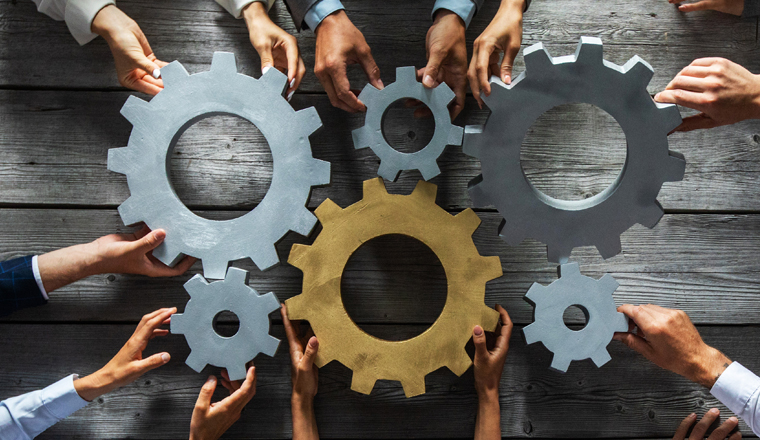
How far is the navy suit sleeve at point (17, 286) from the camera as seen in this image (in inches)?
34.9

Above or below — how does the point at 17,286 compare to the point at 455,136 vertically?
below

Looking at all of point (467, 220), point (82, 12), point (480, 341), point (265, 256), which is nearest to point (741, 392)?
point (480, 341)

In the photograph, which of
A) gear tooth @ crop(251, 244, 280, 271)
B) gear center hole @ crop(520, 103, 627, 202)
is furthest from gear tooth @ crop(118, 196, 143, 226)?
gear center hole @ crop(520, 103, 627, 202)

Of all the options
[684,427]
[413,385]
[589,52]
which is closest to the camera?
[589,52]

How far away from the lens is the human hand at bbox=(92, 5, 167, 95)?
2.86ft

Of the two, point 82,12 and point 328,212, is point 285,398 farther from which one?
point 82,12

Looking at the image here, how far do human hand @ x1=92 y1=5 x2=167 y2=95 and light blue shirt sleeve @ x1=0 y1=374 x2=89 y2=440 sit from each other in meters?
0.63

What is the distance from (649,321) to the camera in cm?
83

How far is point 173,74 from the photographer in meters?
0.82

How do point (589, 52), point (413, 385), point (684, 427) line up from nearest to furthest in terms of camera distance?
point (589, 52)
point (413, 385)
point (684, 427)

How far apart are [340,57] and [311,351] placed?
0.55 m

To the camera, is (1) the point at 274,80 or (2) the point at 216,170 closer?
(1) the point at 274,80

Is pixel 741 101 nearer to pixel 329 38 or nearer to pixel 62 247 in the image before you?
pixel 329 38

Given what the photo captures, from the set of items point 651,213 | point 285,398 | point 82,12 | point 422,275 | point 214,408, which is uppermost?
point 82,12
